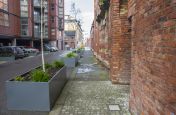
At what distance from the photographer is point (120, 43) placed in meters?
8.13

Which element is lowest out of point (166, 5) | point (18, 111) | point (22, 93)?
point (18, 111)

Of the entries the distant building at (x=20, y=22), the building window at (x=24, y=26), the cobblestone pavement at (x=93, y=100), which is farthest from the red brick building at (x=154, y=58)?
the building window at (x=24, y=26)

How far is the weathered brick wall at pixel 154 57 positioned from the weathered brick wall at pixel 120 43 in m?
3.39

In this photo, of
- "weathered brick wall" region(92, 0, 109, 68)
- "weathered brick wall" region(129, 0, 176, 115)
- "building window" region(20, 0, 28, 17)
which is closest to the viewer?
"weathered brick wall" region(129, 0, 176, 115)

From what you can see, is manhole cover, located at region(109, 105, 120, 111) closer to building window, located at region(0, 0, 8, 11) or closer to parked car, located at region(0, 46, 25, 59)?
parked car, located at region(0, 46, 25, 59)

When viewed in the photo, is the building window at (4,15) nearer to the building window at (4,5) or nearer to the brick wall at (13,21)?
the building window at (4,5)

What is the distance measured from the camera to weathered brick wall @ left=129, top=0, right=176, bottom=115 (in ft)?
8.64

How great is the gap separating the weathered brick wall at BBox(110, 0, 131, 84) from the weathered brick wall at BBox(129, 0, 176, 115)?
11.1 feet

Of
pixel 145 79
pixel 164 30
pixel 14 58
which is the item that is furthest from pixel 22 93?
pixel 14 58

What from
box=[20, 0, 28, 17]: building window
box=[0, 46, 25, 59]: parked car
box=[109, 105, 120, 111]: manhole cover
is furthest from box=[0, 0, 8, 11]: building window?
box=[109, 105, 120, 111]: manhole cover

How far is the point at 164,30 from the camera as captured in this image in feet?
9.25

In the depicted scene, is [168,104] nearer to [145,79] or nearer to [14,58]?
[145,79]

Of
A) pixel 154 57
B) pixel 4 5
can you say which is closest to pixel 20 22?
pixel 4 5

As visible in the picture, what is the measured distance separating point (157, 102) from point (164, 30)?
3.71 ft
